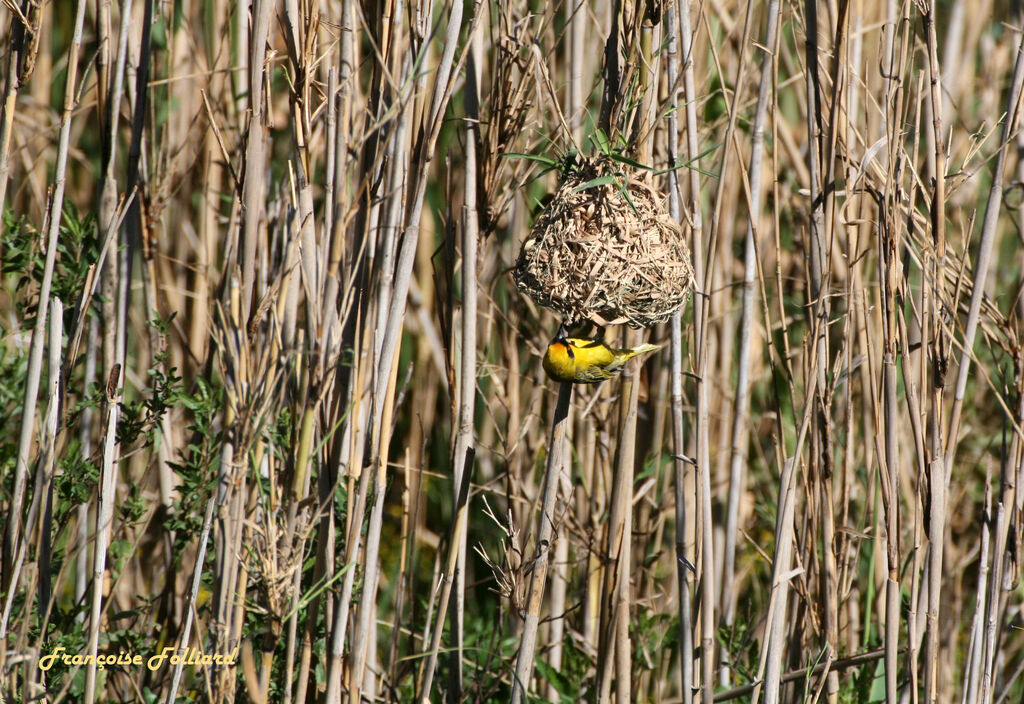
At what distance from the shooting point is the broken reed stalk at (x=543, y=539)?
1.78 meters

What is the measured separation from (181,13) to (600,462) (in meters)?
2.01

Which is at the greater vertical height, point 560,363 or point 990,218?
point 990,218

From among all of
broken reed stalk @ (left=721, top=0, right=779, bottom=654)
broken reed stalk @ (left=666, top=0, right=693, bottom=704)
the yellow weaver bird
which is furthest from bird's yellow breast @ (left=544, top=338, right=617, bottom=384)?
broken reed stalk @ (left=721, top=0, right=779, bottom=654)

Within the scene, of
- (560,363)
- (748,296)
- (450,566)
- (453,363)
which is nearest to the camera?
(560,363)

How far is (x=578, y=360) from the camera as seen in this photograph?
5.88 feet

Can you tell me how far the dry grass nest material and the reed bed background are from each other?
3.5 inches

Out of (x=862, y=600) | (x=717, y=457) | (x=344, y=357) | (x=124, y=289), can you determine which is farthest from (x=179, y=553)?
(x=862, y=600)

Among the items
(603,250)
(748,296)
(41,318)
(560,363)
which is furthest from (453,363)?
(41,318)

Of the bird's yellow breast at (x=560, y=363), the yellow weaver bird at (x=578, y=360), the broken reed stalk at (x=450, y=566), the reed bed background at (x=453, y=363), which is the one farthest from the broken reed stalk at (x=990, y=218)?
the broken reed stalk at (x=450, y=566)

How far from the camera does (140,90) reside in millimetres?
2072

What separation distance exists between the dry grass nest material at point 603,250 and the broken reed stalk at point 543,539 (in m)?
0.22

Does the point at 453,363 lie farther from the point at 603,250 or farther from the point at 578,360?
the point at 603,250

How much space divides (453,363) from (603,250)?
473mm

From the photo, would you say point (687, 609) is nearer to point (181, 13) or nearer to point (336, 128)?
point (336, 128)
